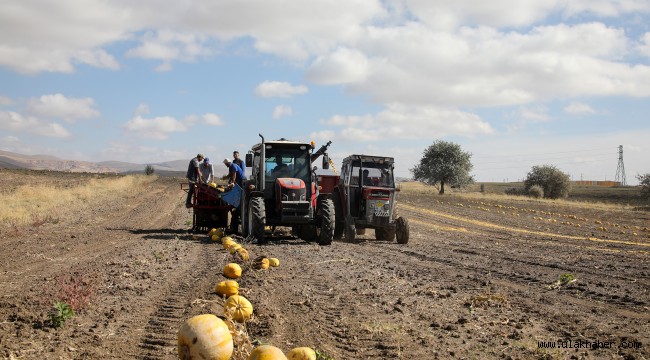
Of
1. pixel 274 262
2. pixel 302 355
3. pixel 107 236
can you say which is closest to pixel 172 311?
pixel 302 355

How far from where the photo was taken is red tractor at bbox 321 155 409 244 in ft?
52.2

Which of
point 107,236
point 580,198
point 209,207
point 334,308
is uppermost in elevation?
point 209,207

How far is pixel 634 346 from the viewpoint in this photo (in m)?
5.96

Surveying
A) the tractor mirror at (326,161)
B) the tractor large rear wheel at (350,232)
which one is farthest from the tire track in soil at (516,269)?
the tractor mirror at (326,161)

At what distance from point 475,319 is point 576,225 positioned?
79.3 ft

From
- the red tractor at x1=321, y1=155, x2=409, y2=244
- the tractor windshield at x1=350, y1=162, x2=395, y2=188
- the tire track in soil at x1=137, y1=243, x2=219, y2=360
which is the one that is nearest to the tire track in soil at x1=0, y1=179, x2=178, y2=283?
the tire track in soil at x1=137, y1=243, x2=219, y2=360

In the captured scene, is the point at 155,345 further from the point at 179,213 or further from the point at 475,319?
the point at 179,213

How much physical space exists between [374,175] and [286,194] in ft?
11.3

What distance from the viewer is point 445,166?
2613 inches

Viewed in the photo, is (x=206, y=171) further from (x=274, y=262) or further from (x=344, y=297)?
(x=344, y=297)

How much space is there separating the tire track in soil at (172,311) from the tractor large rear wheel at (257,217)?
299 centimetres

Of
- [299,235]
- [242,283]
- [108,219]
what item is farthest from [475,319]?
[108,219]

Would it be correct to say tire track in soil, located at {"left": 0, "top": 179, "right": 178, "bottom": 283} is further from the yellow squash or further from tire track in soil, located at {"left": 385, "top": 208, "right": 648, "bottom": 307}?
tire track in soil, located at {"left": 385, "top": 208, "right": 648, "bottom": 307}

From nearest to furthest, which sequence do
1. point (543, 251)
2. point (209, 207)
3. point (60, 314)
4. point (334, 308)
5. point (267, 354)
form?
point (267, 354) < point (60, 314) < point (334, 308) < point (543, 251) < point (209, 207)
